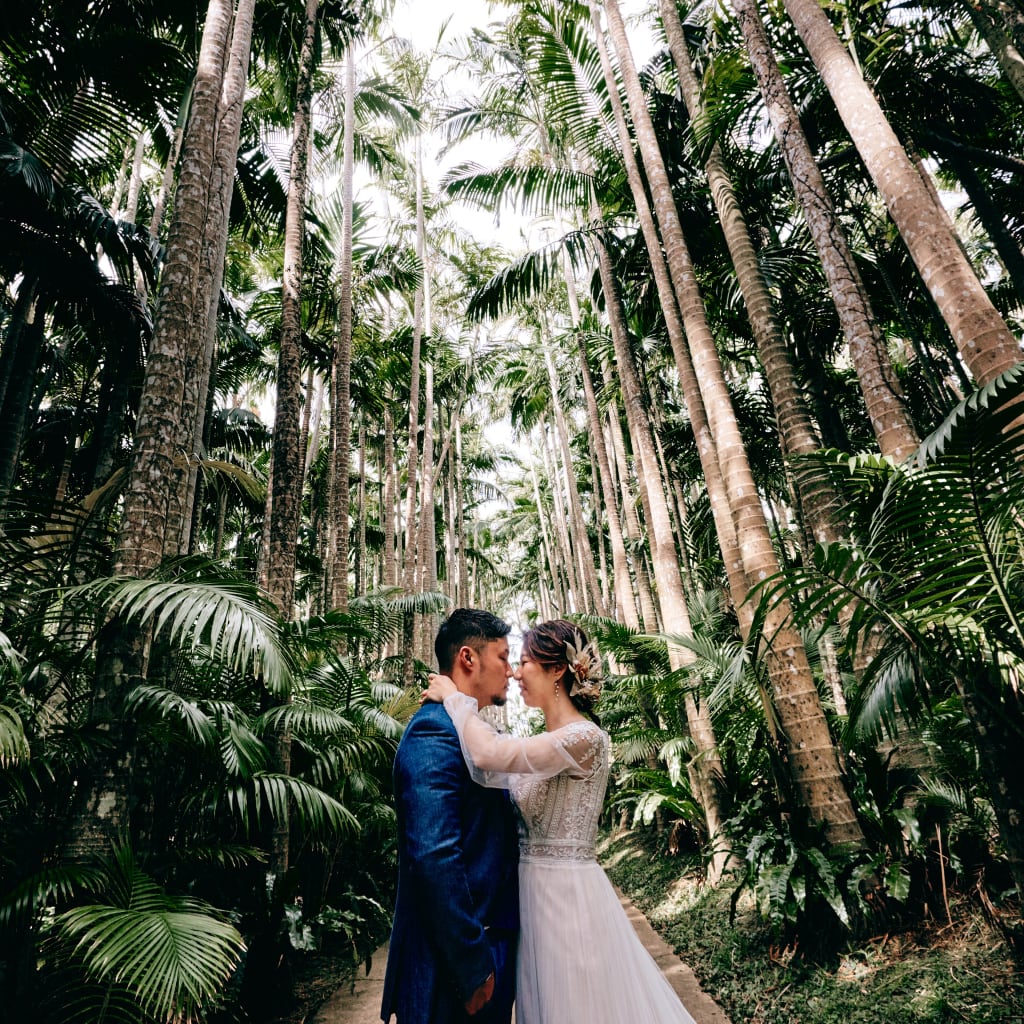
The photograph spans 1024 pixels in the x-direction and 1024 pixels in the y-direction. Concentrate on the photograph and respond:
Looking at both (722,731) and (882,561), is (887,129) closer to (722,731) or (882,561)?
(882,561)

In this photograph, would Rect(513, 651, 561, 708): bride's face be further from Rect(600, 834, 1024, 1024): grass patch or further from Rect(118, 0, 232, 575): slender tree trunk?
Rect(600, 834, 1024, 1024): grass patch

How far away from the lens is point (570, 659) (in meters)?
2.30

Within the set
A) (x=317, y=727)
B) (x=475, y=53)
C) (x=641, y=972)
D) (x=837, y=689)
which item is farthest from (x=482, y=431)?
(x=641, y=972)

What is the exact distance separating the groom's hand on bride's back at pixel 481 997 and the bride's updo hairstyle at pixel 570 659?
91 cm

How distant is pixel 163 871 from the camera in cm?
362

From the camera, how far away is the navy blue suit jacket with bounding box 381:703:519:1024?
1.62 m

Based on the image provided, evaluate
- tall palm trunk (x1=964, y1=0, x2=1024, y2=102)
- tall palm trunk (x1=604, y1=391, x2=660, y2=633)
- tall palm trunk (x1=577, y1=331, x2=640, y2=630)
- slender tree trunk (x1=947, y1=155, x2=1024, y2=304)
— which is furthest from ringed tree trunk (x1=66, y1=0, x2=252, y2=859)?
slender tree trunk (x1=947, y1=155, x2=1024, y2=304)

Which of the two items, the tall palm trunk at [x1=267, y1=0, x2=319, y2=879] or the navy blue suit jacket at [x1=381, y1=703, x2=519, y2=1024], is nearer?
the navy blue suit jacket at [x1=381, y1=703, x2=519, y2=1024]

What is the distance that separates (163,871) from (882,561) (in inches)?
180

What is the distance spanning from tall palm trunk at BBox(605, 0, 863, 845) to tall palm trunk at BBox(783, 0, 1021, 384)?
1722 mm

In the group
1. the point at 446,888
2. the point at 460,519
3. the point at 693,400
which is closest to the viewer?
the point at 446,888

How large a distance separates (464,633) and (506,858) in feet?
2.41

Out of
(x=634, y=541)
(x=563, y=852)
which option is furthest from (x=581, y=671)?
(x=634, y=541)

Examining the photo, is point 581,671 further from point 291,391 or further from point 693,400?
point 291,391
